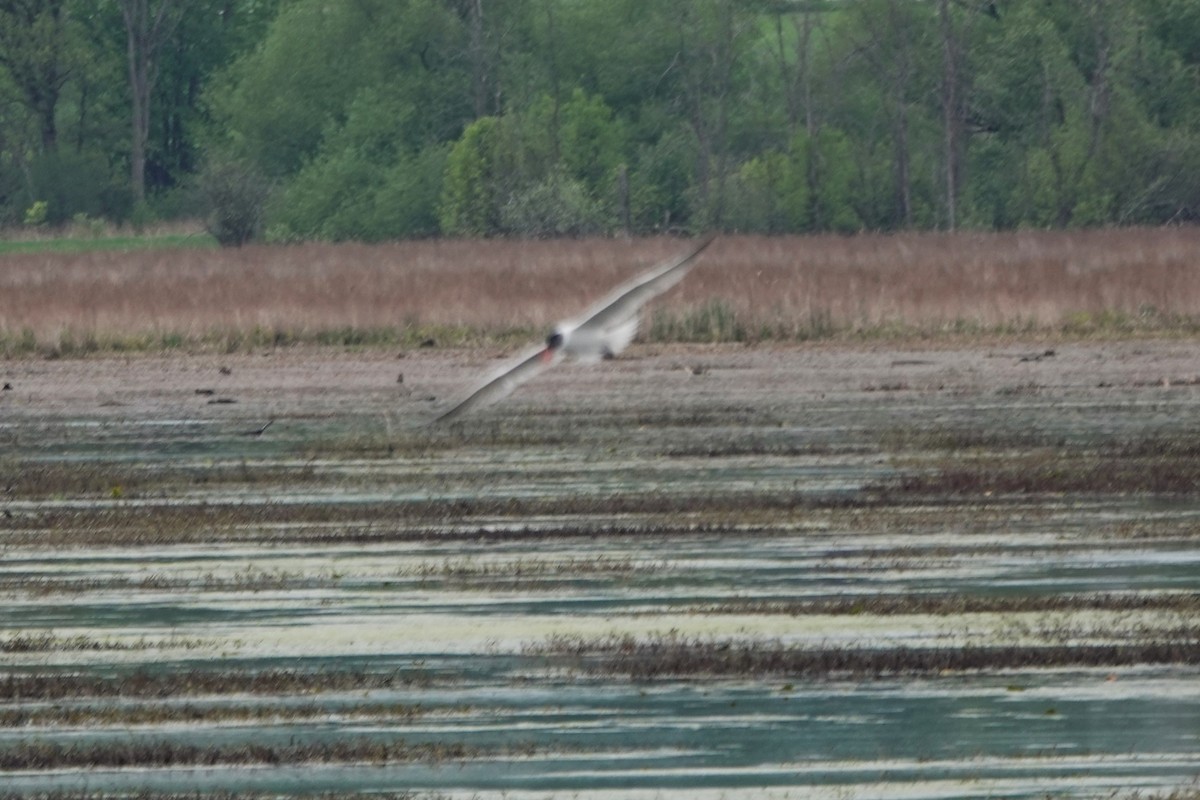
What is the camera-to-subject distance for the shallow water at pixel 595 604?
28.7ft

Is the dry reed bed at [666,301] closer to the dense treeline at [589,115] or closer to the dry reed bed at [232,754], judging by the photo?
the dense treeline at [589,115]

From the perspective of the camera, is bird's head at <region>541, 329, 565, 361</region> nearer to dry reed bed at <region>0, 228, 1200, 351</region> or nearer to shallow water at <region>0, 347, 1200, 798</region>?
shallow water at <region>0, 347, 1200, 798</region>

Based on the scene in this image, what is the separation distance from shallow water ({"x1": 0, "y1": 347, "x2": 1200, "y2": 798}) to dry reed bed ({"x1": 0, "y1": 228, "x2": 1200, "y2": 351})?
334 inches

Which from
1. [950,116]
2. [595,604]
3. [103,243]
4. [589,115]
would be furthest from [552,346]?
[103,243]

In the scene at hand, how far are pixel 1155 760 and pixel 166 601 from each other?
5.49 m

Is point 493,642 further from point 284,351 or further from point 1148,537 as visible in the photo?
point 284,351

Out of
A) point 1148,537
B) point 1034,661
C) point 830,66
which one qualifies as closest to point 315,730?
point 1034,661

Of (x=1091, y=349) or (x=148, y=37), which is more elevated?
(x=148, y=37)

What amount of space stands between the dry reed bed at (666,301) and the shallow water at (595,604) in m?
8.49

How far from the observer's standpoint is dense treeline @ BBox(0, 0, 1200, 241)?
185 ft

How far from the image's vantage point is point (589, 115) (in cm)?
6325

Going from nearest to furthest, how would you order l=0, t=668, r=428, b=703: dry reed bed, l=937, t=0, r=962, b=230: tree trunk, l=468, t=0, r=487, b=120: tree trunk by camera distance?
l=0, t=668, r=428, b=703: dry reed bed → l=937, t=0, r=962, b=230: tree trunk → l=468, t=0, r=487, b=120: tree trunk

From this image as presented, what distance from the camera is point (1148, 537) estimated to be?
13719mm

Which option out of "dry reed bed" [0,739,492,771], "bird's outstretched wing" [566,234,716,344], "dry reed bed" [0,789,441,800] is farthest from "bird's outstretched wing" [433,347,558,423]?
"dry reed bed" [0,789,441,800]
